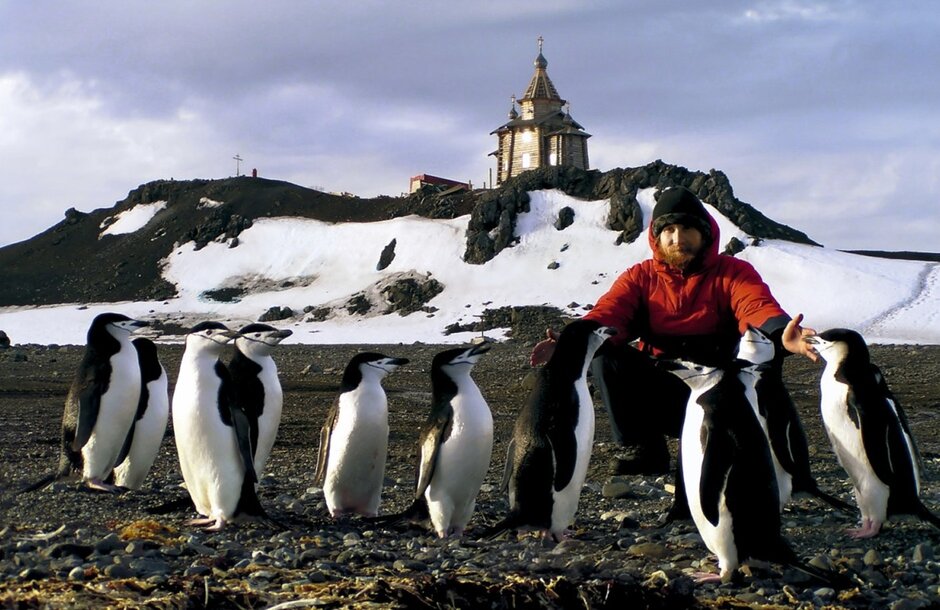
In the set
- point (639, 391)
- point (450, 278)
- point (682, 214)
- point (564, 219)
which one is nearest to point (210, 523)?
point (639, 391)

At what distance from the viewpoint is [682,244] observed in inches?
213

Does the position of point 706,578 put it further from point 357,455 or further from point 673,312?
point 357,455

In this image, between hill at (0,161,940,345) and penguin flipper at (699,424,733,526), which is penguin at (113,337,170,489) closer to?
penguin flipper at (699,424,733,526)

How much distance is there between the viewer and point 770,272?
98.5ft

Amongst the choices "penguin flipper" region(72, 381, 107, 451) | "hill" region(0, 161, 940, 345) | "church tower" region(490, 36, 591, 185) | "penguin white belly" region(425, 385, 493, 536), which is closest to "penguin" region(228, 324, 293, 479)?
"penguin flipper" region(72, 381, 107, 451)

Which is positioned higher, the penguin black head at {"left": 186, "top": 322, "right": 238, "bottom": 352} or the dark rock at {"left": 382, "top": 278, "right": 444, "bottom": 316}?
the dark rock at {"left": 382, "top": 278, "right": 444, "bottom": 316}

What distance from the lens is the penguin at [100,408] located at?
6.22 meters

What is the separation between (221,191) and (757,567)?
1846 inches

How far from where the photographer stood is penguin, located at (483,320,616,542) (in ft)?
15.3

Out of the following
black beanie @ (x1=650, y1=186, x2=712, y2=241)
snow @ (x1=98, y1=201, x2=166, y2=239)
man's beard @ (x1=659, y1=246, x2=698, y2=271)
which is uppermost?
snow @ (x1=98, y1=201, x2=166, y2=239)

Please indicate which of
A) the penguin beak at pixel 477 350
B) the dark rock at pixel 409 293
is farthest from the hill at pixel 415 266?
the penguin beak at pixel 477 350

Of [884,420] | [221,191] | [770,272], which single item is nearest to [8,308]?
[221,191]

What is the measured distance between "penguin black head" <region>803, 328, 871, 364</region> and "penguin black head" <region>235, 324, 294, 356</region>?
2990mm

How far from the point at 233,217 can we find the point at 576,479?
4104 centimetres
